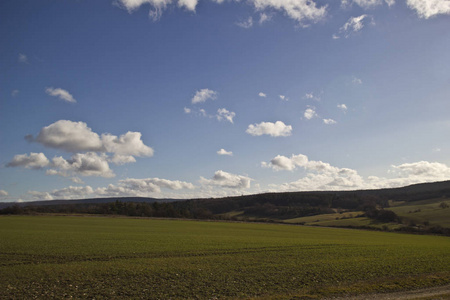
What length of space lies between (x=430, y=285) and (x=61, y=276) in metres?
25.8

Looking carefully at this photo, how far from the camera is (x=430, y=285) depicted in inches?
806

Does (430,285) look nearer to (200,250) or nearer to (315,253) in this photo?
(315,253)

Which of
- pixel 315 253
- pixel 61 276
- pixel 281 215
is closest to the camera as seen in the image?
pixel 61 276

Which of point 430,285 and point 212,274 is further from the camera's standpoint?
point 212,274

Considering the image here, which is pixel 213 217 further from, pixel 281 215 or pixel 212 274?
pixel 212 274

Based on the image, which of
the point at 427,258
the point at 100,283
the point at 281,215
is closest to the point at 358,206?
the point at 281,215

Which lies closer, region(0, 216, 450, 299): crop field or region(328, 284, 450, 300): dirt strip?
region(328, 284, 450, 300): dirt strip

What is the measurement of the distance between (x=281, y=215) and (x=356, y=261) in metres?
132

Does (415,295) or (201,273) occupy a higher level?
(201,273)

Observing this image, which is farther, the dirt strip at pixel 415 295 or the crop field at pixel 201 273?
the crop field at pixel 201 273

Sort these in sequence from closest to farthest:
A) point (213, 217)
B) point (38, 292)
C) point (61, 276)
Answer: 1. point (38, 292)
2. point (61, 276)
3. point (213, 217)

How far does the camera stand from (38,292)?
17531 mm

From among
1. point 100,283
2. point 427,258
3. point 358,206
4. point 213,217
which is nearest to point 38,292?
point 100,283

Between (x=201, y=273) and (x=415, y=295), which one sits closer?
(x=415, y=295)
